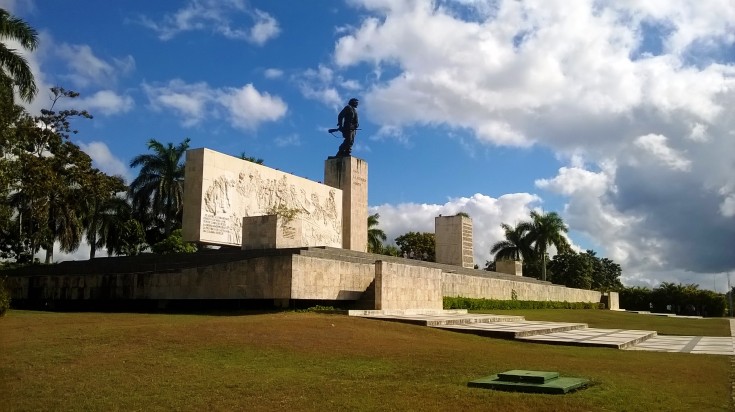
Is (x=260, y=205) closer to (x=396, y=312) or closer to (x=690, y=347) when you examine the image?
(x=396, y=312)

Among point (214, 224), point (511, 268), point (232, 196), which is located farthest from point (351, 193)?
point (511, 268)

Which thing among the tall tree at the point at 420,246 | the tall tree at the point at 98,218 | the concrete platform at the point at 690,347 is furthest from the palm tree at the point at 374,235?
the concrete platform at the point at 690,347

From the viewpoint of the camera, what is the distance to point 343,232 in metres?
27.8

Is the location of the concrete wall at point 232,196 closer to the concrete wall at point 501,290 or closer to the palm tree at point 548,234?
the concrete wall at point 501,290

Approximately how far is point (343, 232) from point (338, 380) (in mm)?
21077

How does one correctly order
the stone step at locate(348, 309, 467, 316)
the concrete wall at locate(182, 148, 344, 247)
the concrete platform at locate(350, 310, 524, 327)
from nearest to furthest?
the concrete platform at locate(350, 310, 524, 327) < the stone step at locate(348, 309, 467, 316) < the concrete wall at locate(182, 148, 344, 247)

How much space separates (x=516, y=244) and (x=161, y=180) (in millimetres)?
25391

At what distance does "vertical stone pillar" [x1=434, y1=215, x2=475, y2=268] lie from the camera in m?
30.3

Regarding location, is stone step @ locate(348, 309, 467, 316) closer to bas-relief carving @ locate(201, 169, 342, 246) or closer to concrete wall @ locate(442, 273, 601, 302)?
concrete wall @ locate(442, 273, 601, 302)

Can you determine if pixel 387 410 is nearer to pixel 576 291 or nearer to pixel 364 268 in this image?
pixel 364 268

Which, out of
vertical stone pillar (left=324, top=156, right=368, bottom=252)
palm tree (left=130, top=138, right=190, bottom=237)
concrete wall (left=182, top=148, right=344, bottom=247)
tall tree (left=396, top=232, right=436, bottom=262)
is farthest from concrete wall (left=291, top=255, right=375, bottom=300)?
tall tree (left=396, top=232, right=436, bottom=262)

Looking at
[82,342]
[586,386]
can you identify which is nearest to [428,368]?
[586,386]

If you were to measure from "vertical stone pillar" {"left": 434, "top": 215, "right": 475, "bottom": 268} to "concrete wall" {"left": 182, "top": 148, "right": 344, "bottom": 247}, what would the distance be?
24.6 feet

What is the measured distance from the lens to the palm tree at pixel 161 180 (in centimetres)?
3269
